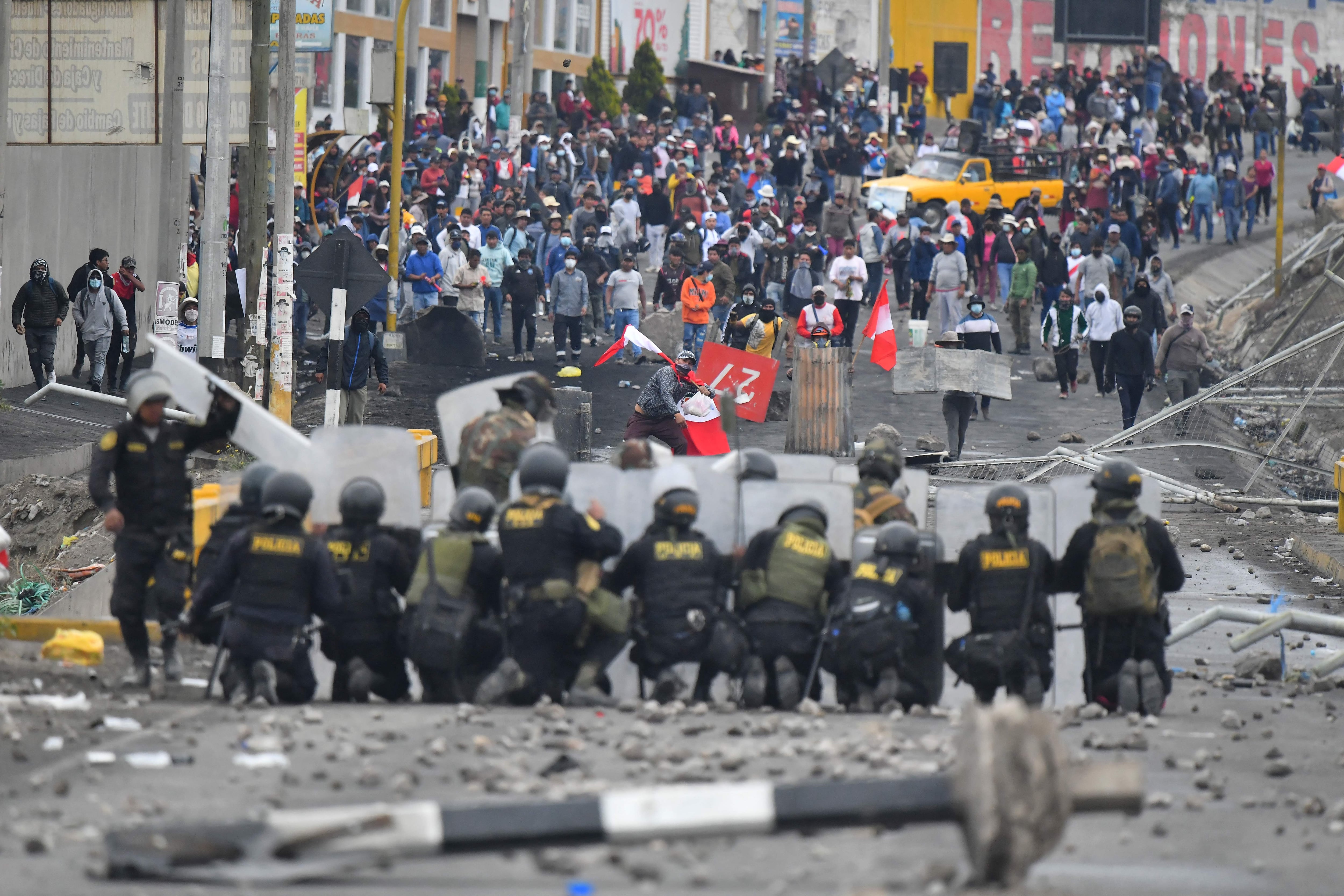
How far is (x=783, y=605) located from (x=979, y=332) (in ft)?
44.8

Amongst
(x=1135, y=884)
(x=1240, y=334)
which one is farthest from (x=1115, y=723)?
(x=1240, y=334)

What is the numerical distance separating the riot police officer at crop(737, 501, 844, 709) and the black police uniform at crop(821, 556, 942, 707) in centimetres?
12

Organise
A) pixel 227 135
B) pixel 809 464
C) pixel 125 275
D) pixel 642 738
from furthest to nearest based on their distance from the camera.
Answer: pixel 125 275 < pixel 227 135 < pixel 809 464 < pixel 642 738

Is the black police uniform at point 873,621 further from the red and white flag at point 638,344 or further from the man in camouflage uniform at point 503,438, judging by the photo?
the red and white flag at point 638,344

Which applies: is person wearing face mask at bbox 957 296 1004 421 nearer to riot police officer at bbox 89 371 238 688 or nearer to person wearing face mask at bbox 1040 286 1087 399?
person wearing face mask at bbox 1040 286 1087 399

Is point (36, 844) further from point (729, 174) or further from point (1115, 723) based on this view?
point (729, 174)

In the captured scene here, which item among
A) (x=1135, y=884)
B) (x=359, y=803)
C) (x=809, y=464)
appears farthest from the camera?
(x=809, y=464)

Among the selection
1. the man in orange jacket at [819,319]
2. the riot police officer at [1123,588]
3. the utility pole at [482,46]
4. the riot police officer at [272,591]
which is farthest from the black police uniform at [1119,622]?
the utility pole at [482,46]

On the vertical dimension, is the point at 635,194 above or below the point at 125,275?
above

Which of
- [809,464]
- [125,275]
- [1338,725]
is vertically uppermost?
[125,275]

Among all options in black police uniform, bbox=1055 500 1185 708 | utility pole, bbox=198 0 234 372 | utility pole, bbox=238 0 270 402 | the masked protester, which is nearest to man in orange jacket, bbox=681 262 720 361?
utility pole, bbox=238 0 270 402

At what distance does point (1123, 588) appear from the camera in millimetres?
10086

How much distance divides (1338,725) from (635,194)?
2209 centimetres

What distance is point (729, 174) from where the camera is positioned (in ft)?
112
